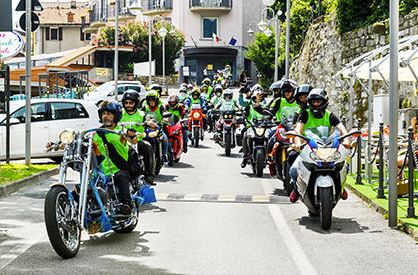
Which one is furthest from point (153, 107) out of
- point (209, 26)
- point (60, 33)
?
point (60, 33)

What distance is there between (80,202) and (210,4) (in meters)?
72.4

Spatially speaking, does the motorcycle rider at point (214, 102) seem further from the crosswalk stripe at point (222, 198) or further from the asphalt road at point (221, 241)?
the asphalt road at point (221, 241)

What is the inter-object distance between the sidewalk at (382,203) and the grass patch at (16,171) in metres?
5.72

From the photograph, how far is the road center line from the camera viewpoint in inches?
332

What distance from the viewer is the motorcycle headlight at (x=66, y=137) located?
29.5 feet

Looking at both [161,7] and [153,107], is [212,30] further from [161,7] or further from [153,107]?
[153,107]

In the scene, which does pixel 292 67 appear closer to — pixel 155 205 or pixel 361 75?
pixel 361 75

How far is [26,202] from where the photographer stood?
13352mm

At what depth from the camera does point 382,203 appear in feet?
41.4

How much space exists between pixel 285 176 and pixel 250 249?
480 centimetres

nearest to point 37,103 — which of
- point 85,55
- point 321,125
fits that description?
point 321,125

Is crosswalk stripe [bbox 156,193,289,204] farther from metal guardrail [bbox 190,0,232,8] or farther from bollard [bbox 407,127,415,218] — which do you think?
metal guardrail [bbox 190,0,232,8]

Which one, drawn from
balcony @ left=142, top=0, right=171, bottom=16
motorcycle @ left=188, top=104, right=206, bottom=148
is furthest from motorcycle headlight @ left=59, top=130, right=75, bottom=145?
balcony @ left=142, top=0, right=171, bottom=16

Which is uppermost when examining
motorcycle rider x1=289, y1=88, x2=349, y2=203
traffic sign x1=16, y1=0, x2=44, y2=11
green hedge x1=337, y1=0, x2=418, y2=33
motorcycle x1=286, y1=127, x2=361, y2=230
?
green hedge x1=337, y1=0, x2=418, y2=33
